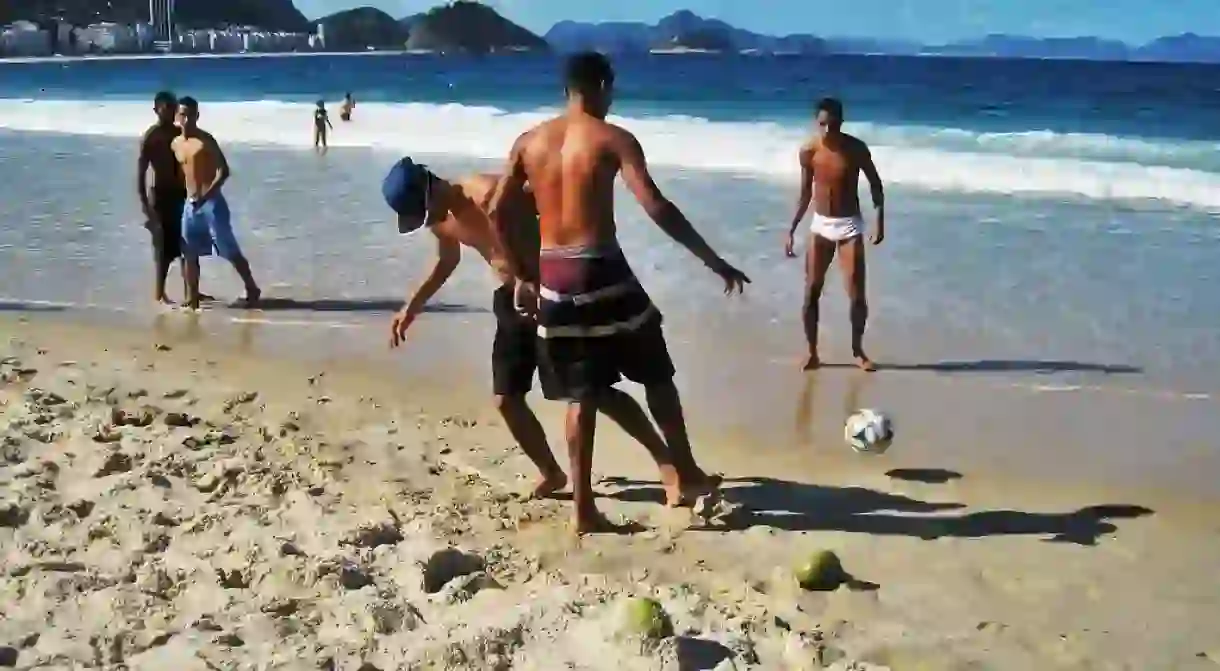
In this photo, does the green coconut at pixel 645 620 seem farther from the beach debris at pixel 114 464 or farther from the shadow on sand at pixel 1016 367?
the shadow on sand at pixel 1016 367

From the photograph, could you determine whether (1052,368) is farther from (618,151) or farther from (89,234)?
(89,234)

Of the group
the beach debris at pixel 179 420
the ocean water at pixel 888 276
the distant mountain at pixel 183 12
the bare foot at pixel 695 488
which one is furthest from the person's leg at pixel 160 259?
the distant mountain at pixel 183 12

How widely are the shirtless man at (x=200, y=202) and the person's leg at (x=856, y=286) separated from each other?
434 centimetres

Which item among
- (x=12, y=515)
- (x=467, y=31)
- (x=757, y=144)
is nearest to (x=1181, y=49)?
(x=467, y=31)

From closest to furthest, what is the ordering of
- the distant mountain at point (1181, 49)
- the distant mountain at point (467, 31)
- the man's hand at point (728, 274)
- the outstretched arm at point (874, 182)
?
the man's hand at point (728, 274)
the outstretched arm at point (874, 182)
the distant mountain at point (1181, 49)
the distant mountain at point (467, 31)

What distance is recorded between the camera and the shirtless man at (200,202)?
8.91m

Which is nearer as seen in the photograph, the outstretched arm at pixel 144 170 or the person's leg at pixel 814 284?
the person's leg at pixel 814 284

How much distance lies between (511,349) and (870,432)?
172cm

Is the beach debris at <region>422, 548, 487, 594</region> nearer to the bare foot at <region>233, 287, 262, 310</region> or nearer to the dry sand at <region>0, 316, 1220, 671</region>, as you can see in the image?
the dry sand at <region>0, 316, 1220, 671</region>

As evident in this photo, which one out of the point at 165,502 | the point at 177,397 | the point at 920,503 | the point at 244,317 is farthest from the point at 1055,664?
the point at 244,317

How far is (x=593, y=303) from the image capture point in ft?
14.2

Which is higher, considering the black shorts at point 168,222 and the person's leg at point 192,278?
the black shorts at point 168,222

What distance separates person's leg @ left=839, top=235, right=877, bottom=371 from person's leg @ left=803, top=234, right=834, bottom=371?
0.35 ft

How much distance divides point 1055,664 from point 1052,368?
3.97 m
